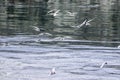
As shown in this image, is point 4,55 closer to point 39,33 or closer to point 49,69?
point 49,69

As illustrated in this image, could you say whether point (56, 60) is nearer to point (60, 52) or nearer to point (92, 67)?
point (92, 67)

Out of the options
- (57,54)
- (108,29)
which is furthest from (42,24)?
A: (57,54)

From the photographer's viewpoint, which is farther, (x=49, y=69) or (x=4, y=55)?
(x=4, y=55)

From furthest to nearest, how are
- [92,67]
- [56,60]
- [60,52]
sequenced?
[60,52]
[56,60]
[92,67]

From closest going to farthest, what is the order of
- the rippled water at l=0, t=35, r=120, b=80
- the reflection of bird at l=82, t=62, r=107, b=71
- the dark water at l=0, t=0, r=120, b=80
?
the rippled water at l=0, t=35, r=120, b=80 < the dark water at l=0, t=0, r=120, b=80 < the reflection of bird at l=82, t=62, r=107, b=71

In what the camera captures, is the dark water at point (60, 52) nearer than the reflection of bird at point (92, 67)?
Yes

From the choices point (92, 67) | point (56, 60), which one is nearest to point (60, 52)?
point (56, 60)

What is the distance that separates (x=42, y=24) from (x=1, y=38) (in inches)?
295

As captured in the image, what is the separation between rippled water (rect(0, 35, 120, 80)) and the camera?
12.0 metres

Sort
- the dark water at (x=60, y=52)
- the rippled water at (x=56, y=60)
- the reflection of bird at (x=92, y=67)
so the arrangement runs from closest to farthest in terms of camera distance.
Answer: the rippled water at (x=56, y=60), the dark water at (x=60, y=52), the reflection of bird at (x=92, y=67)

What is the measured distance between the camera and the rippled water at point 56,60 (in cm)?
1199

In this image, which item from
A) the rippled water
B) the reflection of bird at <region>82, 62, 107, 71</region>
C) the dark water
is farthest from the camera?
the reflection of bird at <region>82, 62, 107, 71</region>

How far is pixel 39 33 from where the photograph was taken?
22859 mm

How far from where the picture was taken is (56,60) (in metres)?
14.4
